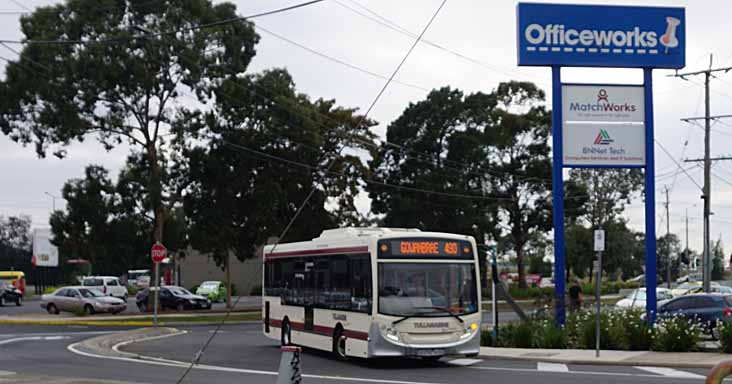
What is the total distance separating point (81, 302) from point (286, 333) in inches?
1029

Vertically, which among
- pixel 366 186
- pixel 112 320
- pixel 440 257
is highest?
pixel 366 186

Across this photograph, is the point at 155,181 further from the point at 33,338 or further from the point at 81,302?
the point at 33,338

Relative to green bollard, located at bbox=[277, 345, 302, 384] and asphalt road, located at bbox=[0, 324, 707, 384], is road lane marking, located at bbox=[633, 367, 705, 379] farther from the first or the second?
green bollard, located at bbox=[277, 345, 302, 384]

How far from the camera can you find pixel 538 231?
67.1m

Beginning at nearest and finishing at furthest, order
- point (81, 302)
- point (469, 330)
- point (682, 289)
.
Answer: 1. point (469, 330)
2. point (81, 302)
3. point (682, 289)

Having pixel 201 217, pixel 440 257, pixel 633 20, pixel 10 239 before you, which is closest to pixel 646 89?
pixel 633 20

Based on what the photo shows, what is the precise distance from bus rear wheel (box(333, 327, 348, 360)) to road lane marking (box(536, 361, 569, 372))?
4.09m

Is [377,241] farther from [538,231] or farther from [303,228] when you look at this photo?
[538,231]

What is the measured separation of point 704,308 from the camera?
28.0m

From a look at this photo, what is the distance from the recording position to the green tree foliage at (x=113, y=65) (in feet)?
142

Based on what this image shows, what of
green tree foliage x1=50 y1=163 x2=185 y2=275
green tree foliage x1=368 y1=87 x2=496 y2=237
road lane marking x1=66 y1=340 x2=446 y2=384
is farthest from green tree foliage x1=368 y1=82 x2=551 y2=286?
road lane marking x1=66 y1=340 x2=446 y2=384

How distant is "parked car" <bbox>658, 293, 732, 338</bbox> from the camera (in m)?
27.4

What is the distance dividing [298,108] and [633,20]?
2387 cm

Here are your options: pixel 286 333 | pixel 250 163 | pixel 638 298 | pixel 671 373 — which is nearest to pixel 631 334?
pixel 671 373
